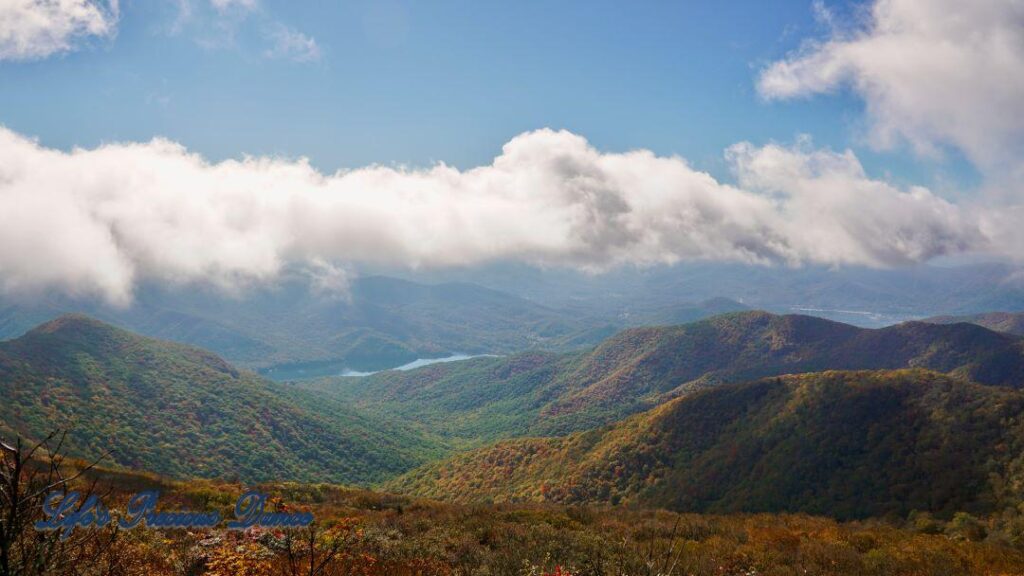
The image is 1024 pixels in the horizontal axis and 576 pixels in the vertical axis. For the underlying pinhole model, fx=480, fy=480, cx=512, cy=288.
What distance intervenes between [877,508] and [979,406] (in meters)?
25.4

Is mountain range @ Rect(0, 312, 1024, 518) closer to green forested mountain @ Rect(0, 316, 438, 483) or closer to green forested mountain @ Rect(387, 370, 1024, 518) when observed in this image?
green forested mountain @ Rect(387, 370, 1024, 518)

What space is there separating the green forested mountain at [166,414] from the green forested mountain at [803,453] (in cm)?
6371

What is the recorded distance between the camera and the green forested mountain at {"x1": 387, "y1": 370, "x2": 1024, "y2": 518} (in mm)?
54344

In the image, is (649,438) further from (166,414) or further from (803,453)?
(166,414)

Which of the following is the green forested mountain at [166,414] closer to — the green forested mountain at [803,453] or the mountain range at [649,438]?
the mountain range at [649,438]

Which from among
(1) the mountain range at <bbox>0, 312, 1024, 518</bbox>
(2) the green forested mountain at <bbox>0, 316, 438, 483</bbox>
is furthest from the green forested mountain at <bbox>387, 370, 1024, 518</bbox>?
(2) the green forested mountain at <bbox>0, 316, 438, 483</bbox>

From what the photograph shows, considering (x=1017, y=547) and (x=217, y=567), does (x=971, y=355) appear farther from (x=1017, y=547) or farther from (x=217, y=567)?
(x=217, y=567)

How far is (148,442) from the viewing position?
4532 inches

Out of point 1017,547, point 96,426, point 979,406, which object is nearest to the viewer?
point 1017,547

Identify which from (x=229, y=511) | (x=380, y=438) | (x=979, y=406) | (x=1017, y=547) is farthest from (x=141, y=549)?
(x=380, y=438)

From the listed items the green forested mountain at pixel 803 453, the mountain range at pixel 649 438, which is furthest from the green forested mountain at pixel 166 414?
the green forested mountain at pixel 803 453

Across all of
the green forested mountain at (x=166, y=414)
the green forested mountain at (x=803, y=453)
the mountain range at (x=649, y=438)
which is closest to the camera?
the green forested mountain at (x=803, y=453)

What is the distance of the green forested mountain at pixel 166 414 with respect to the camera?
105188 mm

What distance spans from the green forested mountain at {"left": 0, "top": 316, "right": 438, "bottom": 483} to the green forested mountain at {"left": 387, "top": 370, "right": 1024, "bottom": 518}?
63707 mm
